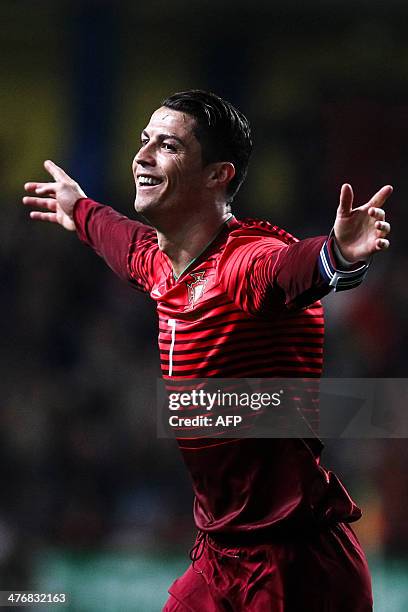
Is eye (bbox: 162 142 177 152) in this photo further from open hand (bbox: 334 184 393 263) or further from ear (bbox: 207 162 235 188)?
open hand (bbox: 334 184 393 263)

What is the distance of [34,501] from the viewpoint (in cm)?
326

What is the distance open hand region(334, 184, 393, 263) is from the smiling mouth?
61 cm

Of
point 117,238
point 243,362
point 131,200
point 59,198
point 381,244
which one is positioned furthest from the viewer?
point 131,200

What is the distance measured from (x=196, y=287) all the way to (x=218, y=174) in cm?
27

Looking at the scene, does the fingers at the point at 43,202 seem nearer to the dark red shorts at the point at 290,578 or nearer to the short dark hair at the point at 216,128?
the short dark hair at the point at 216,128

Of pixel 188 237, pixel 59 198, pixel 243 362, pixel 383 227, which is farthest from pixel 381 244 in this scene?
pixel 59 198

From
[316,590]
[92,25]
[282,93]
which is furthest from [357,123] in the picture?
[316,590]

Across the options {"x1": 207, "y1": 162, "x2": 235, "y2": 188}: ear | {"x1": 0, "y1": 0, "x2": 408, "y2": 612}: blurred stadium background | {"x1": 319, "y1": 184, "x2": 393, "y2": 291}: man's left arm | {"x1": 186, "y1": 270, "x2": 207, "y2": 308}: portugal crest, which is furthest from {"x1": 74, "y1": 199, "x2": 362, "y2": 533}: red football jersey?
{"x1": 0, "y1": 0, "x2": 408, "y2": 612}: blurred stadium background

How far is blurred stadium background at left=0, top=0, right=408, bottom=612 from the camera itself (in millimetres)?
3258

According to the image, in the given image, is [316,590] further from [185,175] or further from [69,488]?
[69,488]

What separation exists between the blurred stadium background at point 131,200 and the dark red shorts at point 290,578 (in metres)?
1.35

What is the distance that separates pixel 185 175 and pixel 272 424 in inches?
21.0

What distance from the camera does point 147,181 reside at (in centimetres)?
193

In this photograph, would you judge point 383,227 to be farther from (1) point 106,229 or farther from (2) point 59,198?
(2) point 59,198
